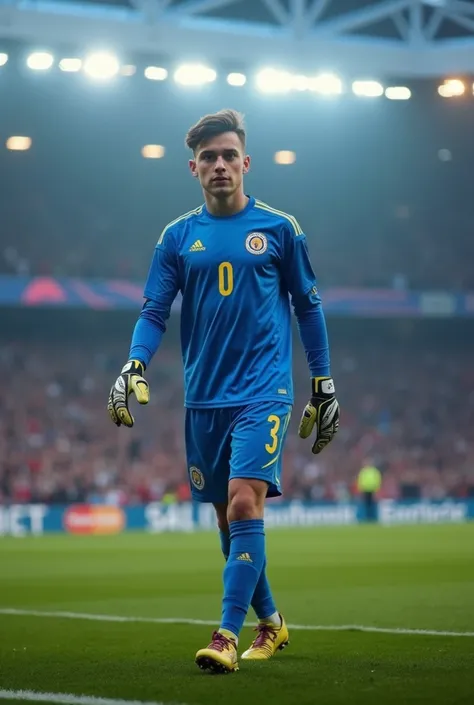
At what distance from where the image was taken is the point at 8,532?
2675cm

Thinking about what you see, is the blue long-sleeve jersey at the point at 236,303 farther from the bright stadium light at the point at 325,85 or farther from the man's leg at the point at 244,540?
the bright stadium light at the point at 325,85

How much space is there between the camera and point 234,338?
220 inches

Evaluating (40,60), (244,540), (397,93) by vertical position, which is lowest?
(244,540)

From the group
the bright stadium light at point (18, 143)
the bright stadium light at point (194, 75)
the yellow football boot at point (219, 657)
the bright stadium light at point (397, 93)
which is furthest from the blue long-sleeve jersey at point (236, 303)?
the bright stadium light at point (18, 143)

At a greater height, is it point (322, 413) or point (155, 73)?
point (155, 73)

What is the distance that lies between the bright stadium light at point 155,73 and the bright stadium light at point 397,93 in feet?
18.8

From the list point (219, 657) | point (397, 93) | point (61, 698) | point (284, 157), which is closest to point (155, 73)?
point (397, 93)

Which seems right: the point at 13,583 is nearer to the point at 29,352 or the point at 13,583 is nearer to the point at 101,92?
the point at 101,92

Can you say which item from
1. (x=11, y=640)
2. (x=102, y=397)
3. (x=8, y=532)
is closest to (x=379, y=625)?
(x=11, y=640)

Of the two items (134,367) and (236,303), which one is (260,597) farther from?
(236,303)

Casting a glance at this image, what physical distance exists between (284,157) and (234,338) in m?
30.6

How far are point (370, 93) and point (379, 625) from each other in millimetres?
22813

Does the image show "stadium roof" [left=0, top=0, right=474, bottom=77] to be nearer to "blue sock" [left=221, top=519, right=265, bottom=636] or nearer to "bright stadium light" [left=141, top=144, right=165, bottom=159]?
"bright stadium light" [left=141, top=144, right=165, bottom=159]

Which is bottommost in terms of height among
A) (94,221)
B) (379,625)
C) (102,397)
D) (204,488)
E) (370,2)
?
(379,625)
